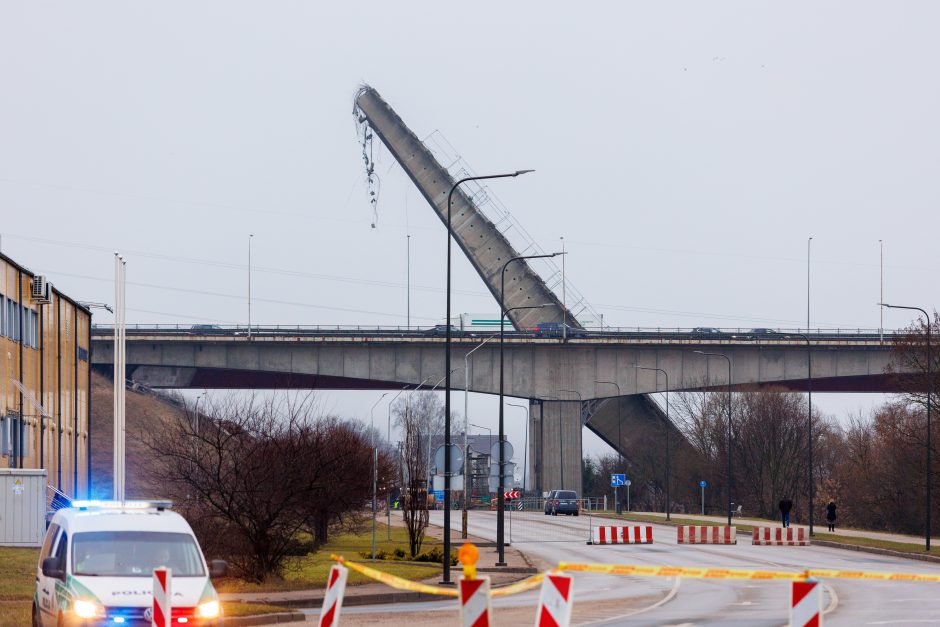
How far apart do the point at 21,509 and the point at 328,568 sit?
32.5 ft

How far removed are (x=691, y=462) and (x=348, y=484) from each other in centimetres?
5876

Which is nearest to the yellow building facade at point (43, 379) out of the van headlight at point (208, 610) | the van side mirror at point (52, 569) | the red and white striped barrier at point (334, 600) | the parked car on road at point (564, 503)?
the parked car on road at point (564, 503)

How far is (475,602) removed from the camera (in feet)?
33.5

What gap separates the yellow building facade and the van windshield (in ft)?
94.8

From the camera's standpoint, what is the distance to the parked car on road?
7725 cm

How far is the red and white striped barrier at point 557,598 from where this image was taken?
1066 cm

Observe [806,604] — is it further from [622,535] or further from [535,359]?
[535,359]

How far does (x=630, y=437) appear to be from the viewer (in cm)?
9512

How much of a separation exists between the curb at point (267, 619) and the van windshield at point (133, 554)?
3.81 meters

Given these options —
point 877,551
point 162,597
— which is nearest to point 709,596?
point 162,597

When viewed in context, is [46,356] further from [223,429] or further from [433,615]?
[433,615]

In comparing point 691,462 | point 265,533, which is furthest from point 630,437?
point 265,533

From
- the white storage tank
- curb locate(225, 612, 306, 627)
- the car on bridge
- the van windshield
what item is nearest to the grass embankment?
curb locate(225, 612, 306, 627)

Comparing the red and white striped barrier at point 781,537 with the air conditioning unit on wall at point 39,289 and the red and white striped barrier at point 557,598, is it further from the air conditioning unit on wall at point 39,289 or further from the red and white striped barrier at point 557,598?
the red and white striped barrier at point 557,598
